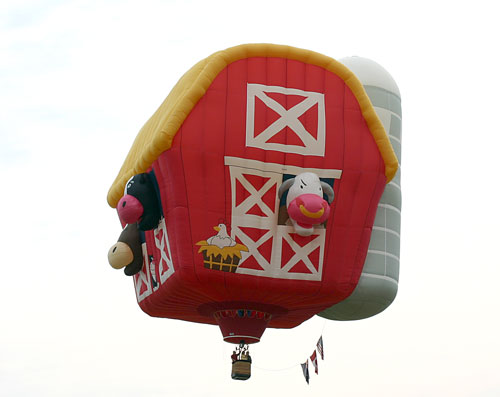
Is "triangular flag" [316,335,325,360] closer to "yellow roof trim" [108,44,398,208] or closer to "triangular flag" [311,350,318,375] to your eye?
"triangular flag" [311,350,318,375]

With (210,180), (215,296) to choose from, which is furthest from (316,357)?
(210,180)

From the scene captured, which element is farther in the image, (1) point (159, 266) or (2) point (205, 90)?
(1) point (159, 266)

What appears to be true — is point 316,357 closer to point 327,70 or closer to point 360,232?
point 360,232

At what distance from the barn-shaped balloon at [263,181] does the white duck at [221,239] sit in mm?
19

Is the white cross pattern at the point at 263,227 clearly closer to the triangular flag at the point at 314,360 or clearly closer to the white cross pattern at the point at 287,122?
the white cross pattern at the point at 287,122

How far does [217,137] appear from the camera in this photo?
75.9 ft

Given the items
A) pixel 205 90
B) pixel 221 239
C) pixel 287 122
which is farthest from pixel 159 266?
pixel 287 122

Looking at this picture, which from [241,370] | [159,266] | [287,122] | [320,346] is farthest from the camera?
[320,346]

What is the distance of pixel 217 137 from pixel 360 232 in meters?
3.50

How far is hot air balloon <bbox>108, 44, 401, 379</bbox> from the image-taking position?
75.8 ft

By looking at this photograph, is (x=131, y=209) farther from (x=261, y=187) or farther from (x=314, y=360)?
(x=314, y=360)

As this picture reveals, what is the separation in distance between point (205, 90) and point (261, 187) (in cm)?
220

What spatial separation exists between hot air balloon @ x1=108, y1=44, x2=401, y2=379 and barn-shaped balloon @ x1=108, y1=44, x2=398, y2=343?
0.02m

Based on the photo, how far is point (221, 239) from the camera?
23.1 meters
